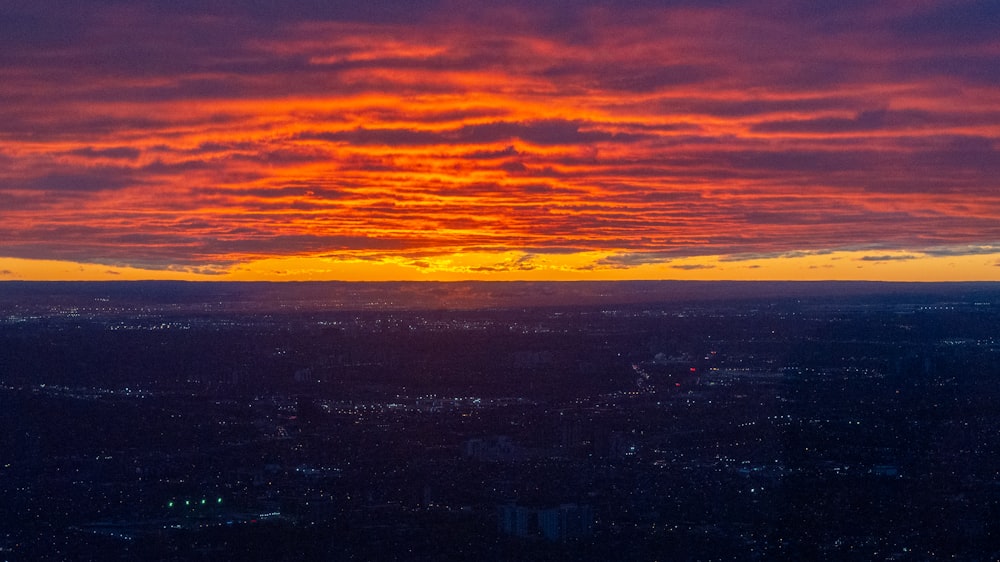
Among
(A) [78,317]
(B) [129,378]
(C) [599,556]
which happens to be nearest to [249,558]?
(C) [599,556]

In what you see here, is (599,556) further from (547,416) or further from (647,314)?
(647,314)

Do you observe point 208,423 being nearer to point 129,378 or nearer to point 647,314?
point 129,378

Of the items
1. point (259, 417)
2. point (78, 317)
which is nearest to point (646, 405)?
point (259, 417)

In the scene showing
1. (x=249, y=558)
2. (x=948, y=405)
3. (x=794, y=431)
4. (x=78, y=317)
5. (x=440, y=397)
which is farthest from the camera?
(x=78, y=317)

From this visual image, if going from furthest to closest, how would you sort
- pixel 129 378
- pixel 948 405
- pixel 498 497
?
pixel 129 378
pixel 948 405
pixel 498 497

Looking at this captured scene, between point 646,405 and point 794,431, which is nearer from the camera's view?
point 794,431

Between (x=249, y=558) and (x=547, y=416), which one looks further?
(x=547, y=416)
